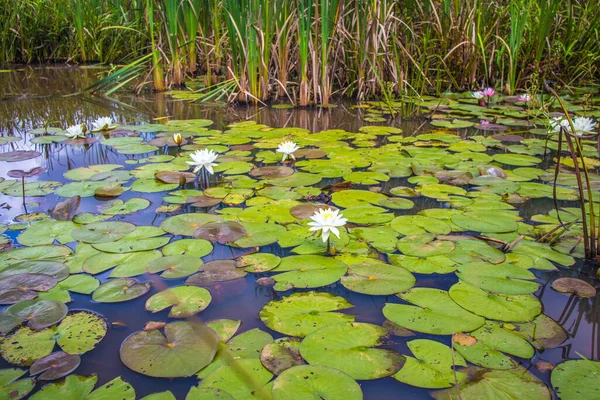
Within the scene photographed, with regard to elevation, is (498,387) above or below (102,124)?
below

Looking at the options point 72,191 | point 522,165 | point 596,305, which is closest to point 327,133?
point 522,165

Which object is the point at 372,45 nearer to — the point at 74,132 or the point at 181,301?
the point at 74,132

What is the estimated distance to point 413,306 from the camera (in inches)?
54.9

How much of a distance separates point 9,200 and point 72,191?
265mm

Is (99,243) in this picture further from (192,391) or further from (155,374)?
(192,391)

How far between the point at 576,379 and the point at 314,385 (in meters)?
0.62

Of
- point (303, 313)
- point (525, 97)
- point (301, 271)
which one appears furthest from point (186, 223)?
point (525, 97)

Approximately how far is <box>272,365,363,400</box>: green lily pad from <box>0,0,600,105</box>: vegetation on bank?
306 centimetres

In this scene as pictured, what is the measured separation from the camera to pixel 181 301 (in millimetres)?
1419

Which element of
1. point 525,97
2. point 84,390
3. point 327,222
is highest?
point 525,97

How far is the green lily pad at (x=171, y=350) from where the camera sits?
115 centimetres

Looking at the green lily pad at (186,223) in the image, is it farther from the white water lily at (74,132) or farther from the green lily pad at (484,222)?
the white water lily at (74,132)

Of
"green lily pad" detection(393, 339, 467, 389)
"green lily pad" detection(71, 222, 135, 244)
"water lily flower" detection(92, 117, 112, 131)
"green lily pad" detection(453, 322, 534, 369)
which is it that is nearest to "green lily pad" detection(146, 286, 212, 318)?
"green lily pad" detection(71, 222, 135, 244)

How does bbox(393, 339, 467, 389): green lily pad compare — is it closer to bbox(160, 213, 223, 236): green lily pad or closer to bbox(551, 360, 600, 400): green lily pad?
bbox(551, 360, 600, 400): green lily pad
